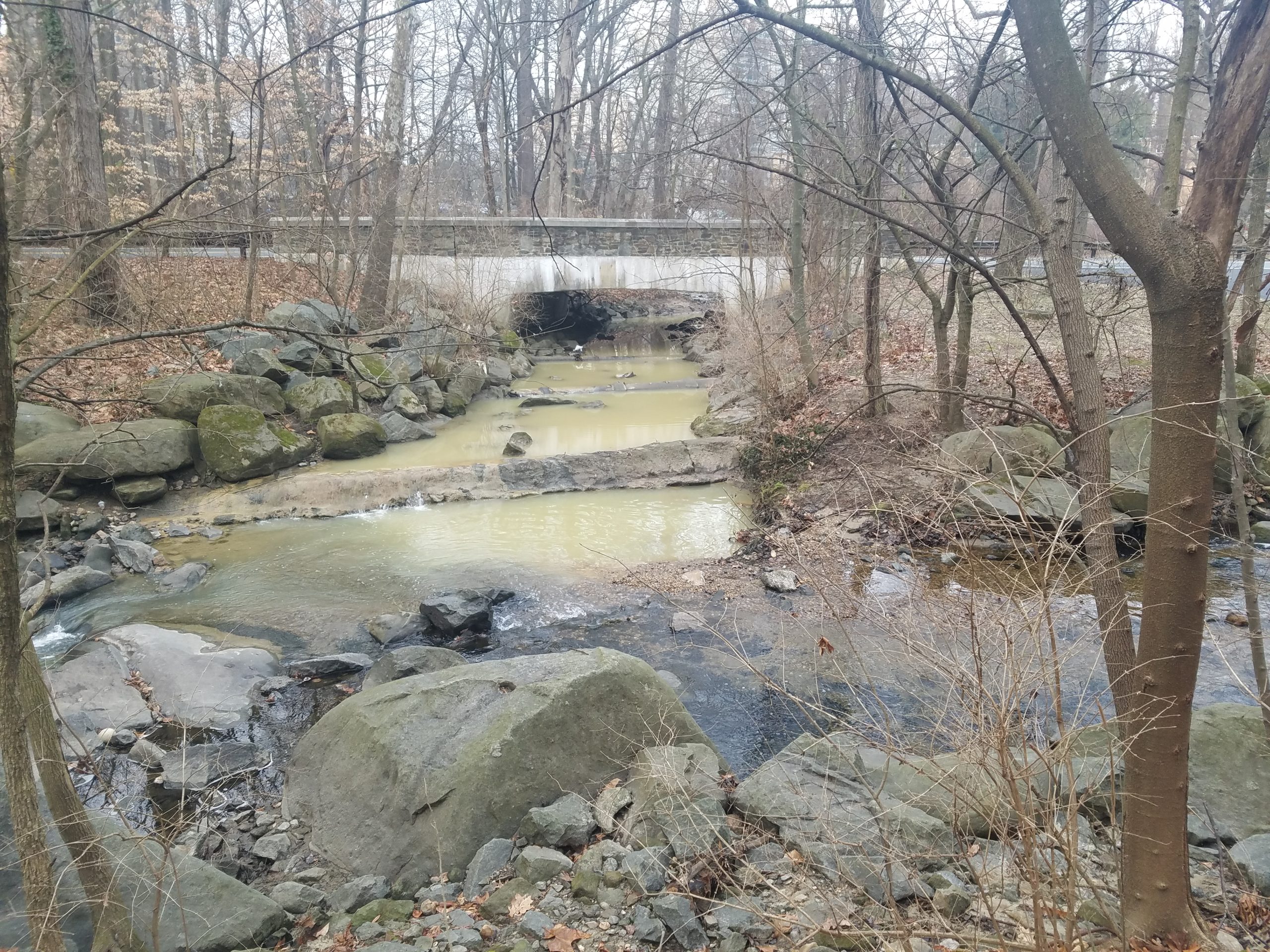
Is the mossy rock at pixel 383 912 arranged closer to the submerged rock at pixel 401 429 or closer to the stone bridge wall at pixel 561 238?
the submerged rock at pixel 401 429

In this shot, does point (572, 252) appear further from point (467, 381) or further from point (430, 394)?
point (430, 394)

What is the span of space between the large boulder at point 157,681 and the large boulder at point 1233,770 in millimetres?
5937

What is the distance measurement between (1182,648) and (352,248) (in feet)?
43.0

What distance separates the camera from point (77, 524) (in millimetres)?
9375

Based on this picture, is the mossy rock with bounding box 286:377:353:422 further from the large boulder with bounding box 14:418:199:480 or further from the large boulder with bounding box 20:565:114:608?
the large boulder with bounding box 20:565:114:608

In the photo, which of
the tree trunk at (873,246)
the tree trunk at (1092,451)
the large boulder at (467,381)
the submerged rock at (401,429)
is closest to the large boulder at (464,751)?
the tree trunk at (1092,451)

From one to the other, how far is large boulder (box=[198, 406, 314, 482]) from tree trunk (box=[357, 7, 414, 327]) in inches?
175

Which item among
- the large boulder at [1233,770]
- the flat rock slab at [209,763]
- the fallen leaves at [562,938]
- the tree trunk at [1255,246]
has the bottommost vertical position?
the flat rock slab at [209,763]

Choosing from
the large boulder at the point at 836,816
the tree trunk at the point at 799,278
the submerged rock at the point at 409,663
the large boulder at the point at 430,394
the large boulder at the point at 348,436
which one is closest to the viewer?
the large boulder at the point at 836,816

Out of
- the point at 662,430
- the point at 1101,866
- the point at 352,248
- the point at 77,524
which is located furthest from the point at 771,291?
the point at 1101,866

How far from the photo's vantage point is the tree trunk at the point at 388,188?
15211 mm

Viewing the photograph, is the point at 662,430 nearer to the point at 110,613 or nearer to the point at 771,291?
the point at 771,291

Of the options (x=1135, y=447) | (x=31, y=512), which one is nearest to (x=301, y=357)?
(x=31, y=512)

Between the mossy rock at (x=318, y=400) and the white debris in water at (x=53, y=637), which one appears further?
the mossy rock at (x=318, y=400)
